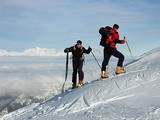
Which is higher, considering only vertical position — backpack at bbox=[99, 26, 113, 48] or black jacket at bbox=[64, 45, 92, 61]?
backpack at bbox=[99, 26, 113, 48]

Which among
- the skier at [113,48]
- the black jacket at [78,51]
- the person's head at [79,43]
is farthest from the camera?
the black jacket at [78,51]

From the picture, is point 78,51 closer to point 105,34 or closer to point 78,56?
point 78,56

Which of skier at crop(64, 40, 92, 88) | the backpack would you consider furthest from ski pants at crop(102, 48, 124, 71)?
skier at crop(64, 40, 92, 88)

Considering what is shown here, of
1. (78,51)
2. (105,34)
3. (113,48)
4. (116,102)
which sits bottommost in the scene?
(116,102)

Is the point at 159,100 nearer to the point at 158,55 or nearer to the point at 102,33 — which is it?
the point at 102,33

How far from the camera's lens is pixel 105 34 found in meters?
15.6

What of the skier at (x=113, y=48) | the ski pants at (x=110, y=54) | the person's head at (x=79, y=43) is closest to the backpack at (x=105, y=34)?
the skier at (x=113, y=48)

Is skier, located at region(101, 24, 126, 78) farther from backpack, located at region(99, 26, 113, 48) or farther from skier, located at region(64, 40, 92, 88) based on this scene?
skier, located at region(64, 40, 92, 88)

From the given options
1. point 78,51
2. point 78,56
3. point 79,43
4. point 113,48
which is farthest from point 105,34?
point 78,56

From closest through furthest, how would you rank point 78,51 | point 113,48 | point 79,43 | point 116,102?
point 116,102
point 113,48
point 79,43
point 78,51

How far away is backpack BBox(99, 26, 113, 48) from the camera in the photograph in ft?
50.4

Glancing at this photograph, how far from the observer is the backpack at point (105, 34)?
15.4 metres

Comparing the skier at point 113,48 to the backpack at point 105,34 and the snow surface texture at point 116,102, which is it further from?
the snow surface texture at point 116,102

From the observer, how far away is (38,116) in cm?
1212
